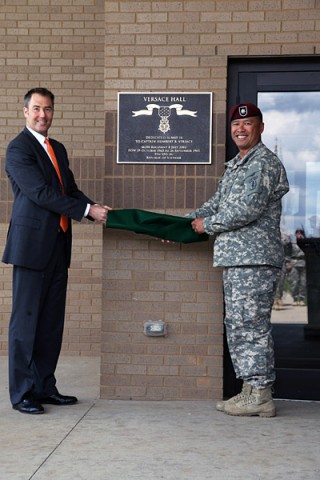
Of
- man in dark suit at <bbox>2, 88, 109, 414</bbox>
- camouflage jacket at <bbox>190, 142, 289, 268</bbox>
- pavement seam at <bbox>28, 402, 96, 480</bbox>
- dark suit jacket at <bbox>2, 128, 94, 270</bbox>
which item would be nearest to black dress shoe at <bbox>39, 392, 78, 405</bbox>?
man in dark suit at <bbox>2, 88, 109, 414</bbox>

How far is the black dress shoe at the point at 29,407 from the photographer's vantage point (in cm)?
532

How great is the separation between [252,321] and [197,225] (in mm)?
751

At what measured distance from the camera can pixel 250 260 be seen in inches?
205

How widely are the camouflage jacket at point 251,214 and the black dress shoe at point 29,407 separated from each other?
1525mm

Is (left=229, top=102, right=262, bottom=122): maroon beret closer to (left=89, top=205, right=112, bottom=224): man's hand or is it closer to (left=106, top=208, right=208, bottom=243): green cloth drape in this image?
(left=106, top=208, right=208, bottom=243): green cloth drape

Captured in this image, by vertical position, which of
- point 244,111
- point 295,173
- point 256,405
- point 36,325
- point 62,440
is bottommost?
point 62,440

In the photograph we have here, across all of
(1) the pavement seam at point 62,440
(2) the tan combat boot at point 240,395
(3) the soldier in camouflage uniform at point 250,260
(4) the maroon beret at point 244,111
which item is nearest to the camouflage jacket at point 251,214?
(3) the soldier in camouflage uniform at point 250,260

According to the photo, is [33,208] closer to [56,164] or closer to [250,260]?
[56,164]

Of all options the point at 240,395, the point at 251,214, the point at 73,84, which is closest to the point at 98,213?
the point at 251,214

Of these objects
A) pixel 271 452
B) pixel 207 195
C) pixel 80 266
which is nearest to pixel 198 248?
pixel 207 195

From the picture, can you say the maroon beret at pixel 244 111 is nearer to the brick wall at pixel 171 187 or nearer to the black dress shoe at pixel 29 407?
the brick wall at pixel 171 187

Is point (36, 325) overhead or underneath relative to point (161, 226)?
underneath

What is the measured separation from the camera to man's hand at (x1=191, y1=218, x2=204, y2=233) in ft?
17.8

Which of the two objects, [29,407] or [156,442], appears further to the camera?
[29,407]
